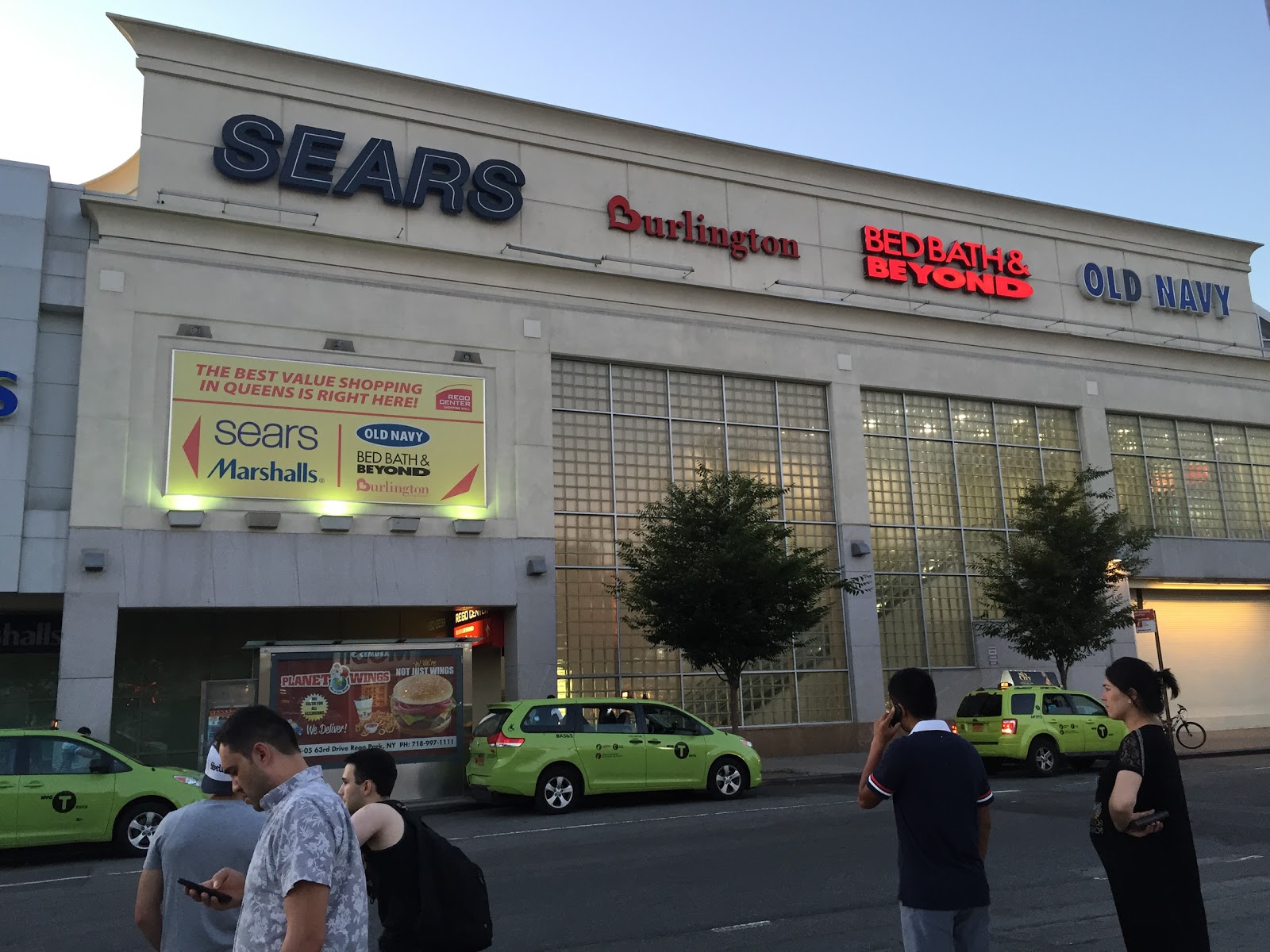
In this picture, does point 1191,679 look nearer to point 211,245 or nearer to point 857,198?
point 857,198

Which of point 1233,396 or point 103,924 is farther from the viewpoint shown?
point 1233,396

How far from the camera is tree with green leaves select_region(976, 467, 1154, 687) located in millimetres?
24922

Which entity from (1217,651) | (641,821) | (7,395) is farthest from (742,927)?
(1217,651)

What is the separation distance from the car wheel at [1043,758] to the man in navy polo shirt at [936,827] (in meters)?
15.7

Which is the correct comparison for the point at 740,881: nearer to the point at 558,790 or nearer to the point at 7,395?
the point at 558,790

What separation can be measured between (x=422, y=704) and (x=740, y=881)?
955 centimetres

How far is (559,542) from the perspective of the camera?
23531 millimetres

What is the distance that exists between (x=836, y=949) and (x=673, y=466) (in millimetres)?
17705

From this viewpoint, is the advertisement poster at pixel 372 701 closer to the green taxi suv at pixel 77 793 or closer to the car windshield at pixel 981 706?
the green taxi suv at pixel 77 793

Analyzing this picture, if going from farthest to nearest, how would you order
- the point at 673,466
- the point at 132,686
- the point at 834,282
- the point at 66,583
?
the point at 834,282
the point at 673,466
the point at 132,686
the point at 66,583

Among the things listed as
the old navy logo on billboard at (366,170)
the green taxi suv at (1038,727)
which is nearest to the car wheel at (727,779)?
the green taxi suv at (1038,727)

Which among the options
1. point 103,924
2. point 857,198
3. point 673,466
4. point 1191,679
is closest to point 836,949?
point 103,924

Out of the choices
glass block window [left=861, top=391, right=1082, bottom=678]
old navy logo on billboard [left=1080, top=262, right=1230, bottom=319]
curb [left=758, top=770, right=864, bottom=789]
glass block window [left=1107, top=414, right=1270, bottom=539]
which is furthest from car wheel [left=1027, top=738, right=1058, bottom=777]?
old navy logo on billboard [left=1080, top=262, right=1230, bottom=319]

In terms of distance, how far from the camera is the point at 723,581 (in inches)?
813
